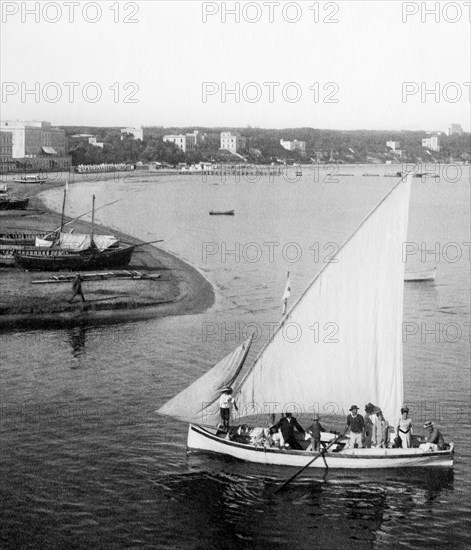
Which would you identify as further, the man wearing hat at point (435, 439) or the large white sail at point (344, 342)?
the man wearing hat at point (435, 439)

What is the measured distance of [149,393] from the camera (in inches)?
1361

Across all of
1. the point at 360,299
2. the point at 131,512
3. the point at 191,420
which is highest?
the point at 360,299

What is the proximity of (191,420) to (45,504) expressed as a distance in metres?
5.36

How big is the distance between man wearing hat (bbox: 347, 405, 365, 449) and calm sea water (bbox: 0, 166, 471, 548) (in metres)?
1.00

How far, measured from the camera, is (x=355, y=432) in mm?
25656

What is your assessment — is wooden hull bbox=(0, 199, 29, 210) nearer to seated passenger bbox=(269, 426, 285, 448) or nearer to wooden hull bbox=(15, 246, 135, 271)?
wooden hull bbox=(15, 246, 135, 271)

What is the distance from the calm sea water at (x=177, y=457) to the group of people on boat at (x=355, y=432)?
3.03ft

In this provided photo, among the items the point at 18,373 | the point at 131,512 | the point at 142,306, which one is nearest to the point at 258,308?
the point at 142,306

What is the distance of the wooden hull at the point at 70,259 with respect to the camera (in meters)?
60.6

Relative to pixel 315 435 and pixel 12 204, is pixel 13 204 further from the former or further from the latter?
pixel 315 435

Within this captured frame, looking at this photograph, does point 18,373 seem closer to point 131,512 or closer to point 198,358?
point 198,358

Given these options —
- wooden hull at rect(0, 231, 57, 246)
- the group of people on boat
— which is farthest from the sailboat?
wooden hull at rect(0, 231, 57, 246)

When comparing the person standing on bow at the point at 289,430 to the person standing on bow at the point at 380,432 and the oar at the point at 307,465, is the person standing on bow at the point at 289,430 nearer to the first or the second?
the oar at the point at 307,465

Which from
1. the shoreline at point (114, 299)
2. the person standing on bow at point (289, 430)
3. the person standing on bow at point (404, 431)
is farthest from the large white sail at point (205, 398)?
the shoreline at point (114, 299)
